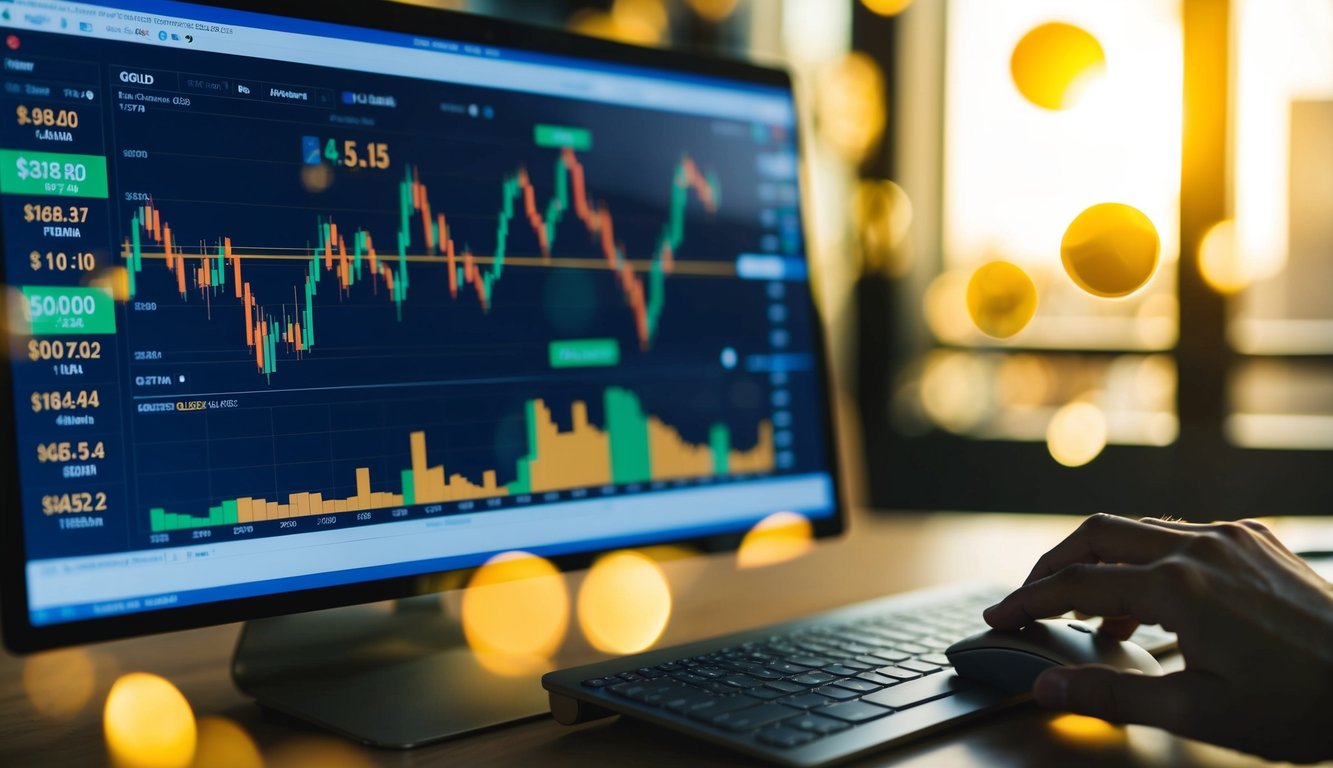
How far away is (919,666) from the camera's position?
2.30ft

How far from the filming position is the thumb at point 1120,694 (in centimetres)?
58

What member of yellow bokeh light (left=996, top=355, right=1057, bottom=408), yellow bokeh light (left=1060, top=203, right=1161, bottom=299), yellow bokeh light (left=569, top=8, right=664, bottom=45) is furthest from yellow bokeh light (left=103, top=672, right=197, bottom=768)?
yellow bokeh light (left=996, top=355, right=1057, bottom=408)

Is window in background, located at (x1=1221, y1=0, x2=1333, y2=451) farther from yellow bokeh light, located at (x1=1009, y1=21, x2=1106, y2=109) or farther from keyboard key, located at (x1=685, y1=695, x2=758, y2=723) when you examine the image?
keyboard key, located at (x1=685, y1=695, x2=758, y2=723)

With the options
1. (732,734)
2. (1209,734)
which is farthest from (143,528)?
(1209,734)

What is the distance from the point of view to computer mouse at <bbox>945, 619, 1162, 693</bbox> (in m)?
0.65

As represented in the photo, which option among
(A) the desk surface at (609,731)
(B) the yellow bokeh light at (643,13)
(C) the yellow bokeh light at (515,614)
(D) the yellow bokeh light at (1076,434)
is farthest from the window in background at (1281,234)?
(C) the yellow bokeh light at (515,614)

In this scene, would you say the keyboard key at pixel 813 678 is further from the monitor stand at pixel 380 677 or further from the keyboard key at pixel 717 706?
the monitor stand at pixel 380 677

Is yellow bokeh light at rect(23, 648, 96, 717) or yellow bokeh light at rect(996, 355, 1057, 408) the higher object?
yellow bokeh light at rect(996, 355, 1057, 408)

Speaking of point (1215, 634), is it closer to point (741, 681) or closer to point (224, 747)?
point (741, 681)

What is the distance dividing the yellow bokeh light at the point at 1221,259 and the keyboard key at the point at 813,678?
252 cm

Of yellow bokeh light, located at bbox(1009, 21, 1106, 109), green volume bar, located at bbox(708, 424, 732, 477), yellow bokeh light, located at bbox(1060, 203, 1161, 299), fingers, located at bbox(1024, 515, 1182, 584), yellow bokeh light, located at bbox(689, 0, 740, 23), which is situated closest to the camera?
fingers, located at bbox(1024, 515, 1182, 584)

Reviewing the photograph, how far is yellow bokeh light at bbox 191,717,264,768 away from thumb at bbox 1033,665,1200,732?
1.48 ft

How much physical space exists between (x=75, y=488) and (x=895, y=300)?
2.77 meters

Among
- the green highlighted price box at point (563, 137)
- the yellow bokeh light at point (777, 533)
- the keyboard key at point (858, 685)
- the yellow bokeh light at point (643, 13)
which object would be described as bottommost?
the keyboard key at point (858, 685)
